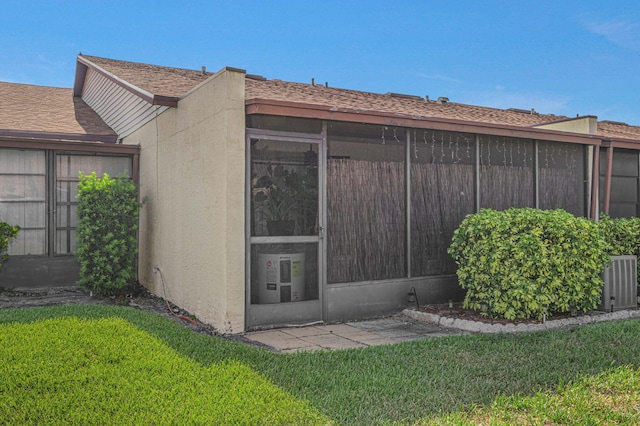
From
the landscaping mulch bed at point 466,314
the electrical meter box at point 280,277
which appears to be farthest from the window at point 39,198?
the landscaping mulch bed at point 466,314

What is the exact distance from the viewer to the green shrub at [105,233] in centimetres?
809

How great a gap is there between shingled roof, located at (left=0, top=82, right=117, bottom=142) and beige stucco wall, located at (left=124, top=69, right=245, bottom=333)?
247cm

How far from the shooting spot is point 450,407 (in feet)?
11.8

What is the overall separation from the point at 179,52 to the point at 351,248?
953 cm

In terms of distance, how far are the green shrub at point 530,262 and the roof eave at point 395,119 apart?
4.27ft

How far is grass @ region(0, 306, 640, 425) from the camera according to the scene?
11.8ft

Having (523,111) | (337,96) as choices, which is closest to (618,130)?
(523,111)

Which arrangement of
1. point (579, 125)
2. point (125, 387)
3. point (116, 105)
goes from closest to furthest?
point (125, 387)
point (579, 125)
point (116, 105)

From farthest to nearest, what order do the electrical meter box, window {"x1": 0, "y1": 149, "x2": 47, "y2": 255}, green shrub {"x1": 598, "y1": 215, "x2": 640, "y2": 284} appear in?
window {"x1": 0, "y1": 149, "x2": 47, "y2": 255}
green shrub {"x1": 598, "y1": 215, "x2": 640, "y2": 284}
the electrical meter box

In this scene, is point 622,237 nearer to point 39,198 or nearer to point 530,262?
point 530,262

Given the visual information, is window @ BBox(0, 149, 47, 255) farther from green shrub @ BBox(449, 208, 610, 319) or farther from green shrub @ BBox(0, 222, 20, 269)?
green shrub @ BBox(449, 208, 610, 319)

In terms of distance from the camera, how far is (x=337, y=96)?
9727 millimetres

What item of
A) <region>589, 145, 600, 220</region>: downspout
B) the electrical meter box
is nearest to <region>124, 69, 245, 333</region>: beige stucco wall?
the electrical meter box

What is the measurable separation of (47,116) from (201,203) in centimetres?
680
